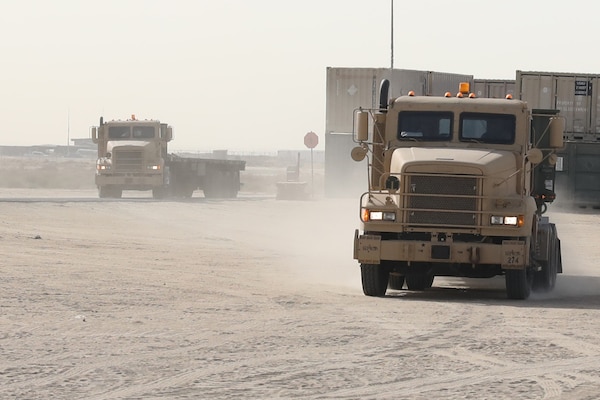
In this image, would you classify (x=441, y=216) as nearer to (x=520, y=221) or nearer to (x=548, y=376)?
(x=520, y=221)

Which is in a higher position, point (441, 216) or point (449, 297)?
point (441, 216)

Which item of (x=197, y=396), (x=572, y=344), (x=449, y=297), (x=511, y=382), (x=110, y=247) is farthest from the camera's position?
(x=110, y=247)

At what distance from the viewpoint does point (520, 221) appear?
52.1 ft

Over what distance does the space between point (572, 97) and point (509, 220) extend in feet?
89.8

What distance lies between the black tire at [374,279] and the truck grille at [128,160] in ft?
94.9

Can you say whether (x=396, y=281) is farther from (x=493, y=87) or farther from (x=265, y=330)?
(x=493, y=87)

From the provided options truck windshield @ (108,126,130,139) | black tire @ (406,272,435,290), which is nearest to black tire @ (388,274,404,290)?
black tire @ (406,272,435,290)

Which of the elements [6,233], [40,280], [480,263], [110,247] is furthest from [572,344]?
[6,233]

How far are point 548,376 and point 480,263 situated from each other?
556 centimetres

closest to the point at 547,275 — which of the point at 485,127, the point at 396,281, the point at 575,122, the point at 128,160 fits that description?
the point at 396,281

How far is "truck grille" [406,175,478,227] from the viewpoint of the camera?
15.9 meters

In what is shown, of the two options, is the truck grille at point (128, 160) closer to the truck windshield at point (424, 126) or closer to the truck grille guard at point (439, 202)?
the truck windshield at point (424, 126)

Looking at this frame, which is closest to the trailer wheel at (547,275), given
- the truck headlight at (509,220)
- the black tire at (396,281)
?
the black tire at (396,281)

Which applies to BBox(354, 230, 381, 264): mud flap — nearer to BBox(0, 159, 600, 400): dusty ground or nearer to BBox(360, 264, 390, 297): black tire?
BBox(360, 264, 390, 297): black tire
